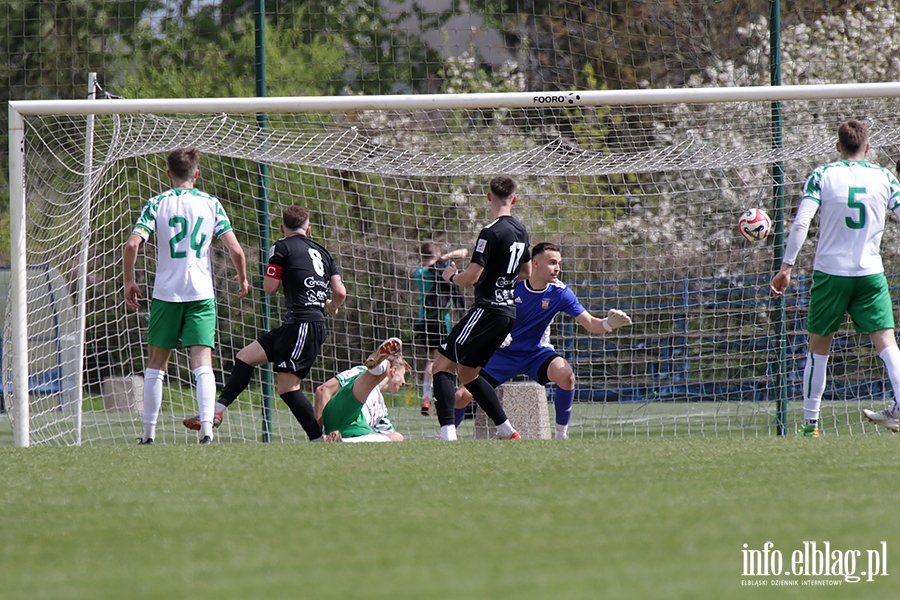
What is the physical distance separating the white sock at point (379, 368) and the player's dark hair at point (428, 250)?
292 centimetres

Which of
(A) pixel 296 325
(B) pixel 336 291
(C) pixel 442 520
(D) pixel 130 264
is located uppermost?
(D) pixel 130 264

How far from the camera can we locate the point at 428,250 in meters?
9.66

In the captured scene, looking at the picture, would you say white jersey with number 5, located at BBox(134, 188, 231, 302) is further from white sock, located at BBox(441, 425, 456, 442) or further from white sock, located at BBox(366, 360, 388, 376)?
white sock, located at BBox(441, 425, 456, 442)

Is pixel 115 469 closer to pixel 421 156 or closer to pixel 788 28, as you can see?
pixel 421 156

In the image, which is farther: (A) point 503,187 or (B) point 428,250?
(B) point 428,250

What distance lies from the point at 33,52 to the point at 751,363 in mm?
10963

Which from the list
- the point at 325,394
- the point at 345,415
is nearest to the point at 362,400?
the point at 345,415

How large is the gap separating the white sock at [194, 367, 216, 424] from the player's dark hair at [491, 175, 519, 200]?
2247 millimetres

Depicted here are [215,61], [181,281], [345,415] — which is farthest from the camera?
[215,61]

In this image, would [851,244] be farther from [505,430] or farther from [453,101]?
[453,101]

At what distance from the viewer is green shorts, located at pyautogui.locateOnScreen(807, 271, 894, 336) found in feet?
20.4

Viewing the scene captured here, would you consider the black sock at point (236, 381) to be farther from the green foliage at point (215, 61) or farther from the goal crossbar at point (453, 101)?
the green foliage at point (215, 61)

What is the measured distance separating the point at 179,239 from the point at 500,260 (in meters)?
2.12

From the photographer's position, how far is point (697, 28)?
12539 mm
